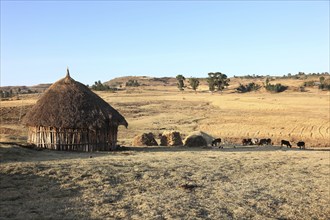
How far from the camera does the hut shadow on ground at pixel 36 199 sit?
10.6m

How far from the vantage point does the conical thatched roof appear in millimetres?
23172

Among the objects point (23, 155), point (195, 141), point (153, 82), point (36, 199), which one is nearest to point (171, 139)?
point (195, 141)

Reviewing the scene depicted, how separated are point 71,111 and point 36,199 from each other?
1217cm

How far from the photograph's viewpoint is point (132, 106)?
5362cm

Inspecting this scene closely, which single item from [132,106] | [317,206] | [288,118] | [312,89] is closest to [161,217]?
[317,206]

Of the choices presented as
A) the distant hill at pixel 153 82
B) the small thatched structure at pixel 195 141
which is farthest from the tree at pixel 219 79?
the small thatched structure at pixel 195 141

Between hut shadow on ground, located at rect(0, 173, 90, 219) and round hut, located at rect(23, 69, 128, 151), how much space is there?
887cm

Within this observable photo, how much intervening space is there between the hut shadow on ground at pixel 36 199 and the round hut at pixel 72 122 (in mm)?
8868

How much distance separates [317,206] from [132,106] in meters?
41.9

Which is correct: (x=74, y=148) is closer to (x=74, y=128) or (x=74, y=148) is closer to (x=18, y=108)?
(x=74, y=128)

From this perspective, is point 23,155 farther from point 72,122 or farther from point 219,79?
point 219,79

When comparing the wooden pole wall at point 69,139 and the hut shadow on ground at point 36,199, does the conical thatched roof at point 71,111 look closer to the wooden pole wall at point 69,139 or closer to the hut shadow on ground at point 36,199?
the wooden pole wall at point 69,139

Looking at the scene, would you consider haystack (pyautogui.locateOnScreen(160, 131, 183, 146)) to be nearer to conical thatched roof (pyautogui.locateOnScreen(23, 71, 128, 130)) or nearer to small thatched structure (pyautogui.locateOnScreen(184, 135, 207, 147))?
small thatched structure (pyautogui.locateOnScreen(184, 135, 207, 147))

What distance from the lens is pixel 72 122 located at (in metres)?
23.0
